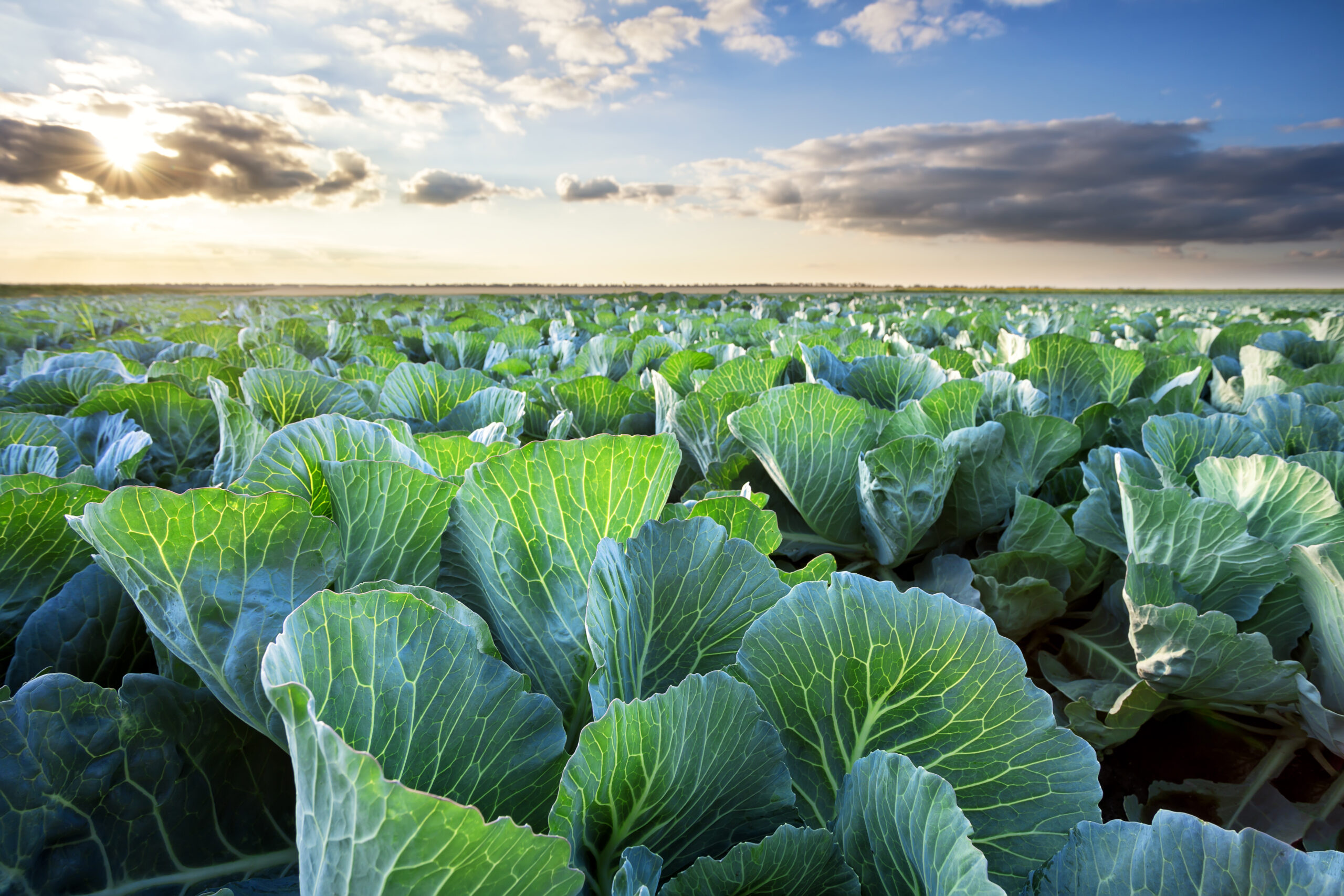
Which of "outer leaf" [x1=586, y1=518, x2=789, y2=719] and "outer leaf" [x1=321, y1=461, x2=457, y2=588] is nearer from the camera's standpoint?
"outer leaf" [x1=586, y1=518, x2=789, y2=719]

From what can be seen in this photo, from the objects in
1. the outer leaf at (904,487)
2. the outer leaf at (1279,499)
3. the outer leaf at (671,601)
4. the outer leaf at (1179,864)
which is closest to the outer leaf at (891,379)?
the outer leaf at (904,487)

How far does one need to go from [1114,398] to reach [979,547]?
3.34 feet

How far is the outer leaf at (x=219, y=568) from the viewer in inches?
28.5

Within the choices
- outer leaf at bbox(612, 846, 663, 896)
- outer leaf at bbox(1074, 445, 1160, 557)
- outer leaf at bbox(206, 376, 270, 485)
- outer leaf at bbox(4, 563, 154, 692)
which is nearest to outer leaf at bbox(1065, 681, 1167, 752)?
outer leaf at bbox(1074, 445, 1160, 557)

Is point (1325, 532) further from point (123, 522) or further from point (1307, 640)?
point (123, 522)

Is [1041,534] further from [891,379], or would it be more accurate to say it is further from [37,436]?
[37,436]

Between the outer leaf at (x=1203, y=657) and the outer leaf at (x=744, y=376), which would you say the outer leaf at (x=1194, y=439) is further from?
the outer leaf at (x=744, y=376)

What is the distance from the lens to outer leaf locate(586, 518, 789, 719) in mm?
751

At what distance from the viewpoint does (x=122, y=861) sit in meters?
0.71

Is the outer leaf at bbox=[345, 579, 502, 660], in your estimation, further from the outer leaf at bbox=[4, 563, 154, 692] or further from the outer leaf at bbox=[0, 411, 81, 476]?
the outer leaf at bbox=[0, 411, 81, 476]

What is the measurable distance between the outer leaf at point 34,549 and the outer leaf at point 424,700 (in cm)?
67

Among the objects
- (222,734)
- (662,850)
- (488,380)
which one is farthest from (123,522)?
(488,380)

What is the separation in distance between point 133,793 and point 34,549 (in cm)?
51

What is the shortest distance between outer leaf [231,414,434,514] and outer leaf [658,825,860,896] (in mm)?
624
